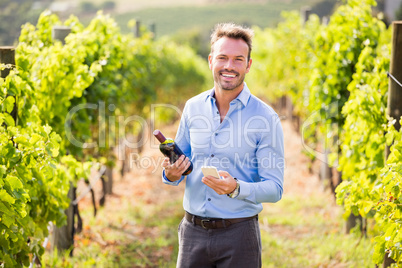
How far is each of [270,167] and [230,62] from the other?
1.92ft

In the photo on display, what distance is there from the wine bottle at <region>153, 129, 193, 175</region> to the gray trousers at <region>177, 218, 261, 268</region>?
0.36 metres

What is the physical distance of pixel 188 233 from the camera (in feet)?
9.00

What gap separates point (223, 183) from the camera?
2.43 m

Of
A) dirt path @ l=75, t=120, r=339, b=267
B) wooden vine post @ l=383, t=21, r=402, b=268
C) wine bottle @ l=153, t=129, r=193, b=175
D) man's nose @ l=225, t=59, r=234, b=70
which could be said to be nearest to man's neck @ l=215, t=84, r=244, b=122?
man's nose @ l=225, t=59, r=234, b=70

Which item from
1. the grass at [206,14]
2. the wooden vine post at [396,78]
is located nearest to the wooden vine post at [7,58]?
the wooden vine post at [396,78]

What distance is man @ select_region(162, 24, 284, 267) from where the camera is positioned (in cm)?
263

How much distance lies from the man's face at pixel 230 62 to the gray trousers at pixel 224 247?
757 mm

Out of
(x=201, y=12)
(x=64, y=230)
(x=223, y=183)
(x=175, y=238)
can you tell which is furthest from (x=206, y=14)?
(x=223, y=183)

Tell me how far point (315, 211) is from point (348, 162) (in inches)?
128

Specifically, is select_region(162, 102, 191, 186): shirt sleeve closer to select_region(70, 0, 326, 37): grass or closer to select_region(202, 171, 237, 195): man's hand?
select_region(202, 171, 237, 195): man's hand

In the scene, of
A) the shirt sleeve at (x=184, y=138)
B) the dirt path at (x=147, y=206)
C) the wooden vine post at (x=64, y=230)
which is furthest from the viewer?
the dirt path at (x=147, y=206)

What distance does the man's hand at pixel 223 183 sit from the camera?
2.43m

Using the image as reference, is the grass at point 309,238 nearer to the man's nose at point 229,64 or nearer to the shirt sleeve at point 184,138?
the shirt sleeve at point 184,138

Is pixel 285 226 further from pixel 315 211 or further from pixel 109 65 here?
pixel 109 65
